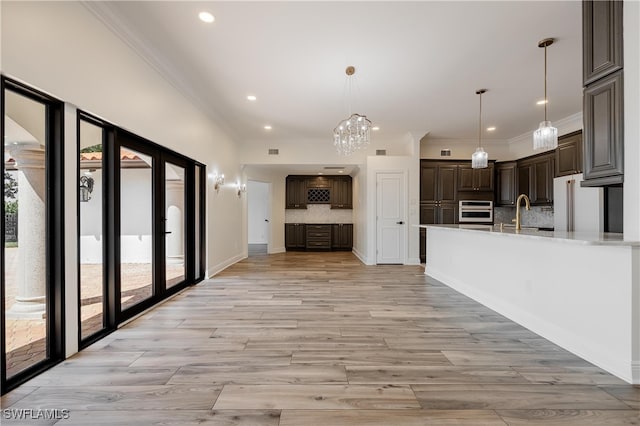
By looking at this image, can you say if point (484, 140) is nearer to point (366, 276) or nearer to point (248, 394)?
point (366, 276)

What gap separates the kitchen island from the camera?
1962 millimetres

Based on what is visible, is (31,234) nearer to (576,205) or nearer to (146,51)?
(146,51)

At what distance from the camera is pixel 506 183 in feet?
22.2

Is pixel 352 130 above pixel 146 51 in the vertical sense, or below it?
below

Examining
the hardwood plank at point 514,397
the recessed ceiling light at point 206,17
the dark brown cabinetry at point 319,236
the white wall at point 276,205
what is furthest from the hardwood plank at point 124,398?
the dark brown cabinetry at point 319,236

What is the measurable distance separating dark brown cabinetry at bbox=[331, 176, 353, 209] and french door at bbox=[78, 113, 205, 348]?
526cm

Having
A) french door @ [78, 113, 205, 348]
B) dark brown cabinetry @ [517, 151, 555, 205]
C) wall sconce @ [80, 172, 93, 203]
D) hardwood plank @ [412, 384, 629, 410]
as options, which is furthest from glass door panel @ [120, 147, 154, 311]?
dark brown cabinetry @ [517, 151, 555, 205]

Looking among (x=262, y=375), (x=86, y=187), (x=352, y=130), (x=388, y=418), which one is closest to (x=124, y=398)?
(x=262, y=375)

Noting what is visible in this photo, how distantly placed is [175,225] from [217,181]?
4.24 feet

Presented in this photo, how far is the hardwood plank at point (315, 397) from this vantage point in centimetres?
171

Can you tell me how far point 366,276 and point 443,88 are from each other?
3.32 meters

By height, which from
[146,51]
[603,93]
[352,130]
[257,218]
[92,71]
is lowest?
[257,218]

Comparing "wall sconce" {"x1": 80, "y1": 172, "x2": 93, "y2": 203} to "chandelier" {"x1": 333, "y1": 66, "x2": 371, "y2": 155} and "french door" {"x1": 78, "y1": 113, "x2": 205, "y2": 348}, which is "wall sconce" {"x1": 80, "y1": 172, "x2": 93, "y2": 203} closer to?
"french door" {"x1": 78, "y1": 113, "x2": 205, "y2": 348}

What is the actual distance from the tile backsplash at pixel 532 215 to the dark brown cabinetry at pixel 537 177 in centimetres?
34
